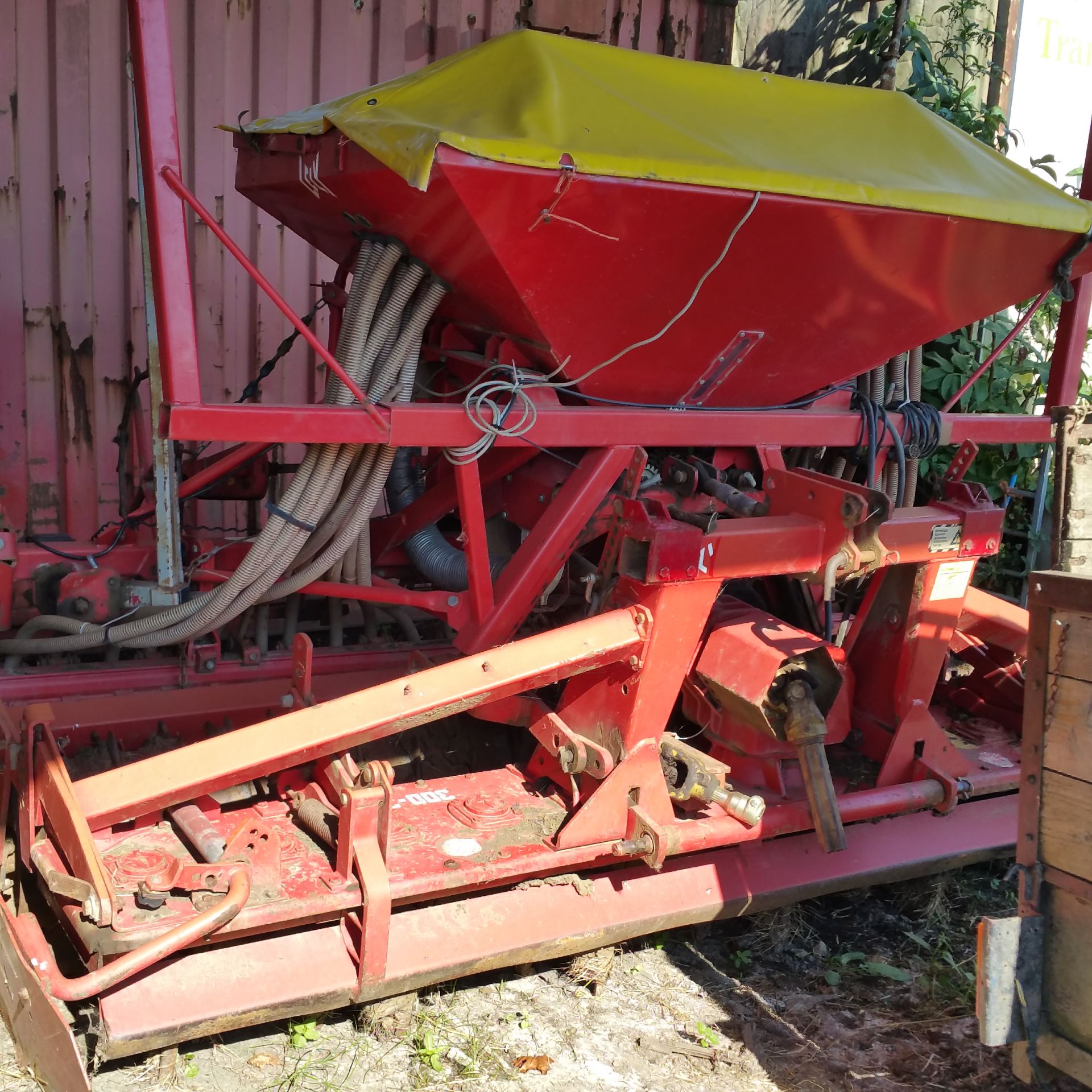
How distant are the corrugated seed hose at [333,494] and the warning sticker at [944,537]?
1.46 meters

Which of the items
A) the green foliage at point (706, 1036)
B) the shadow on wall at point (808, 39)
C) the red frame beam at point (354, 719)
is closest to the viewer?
the red frame beam at point (354, 719)

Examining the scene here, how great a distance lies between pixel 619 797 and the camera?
2674 mm

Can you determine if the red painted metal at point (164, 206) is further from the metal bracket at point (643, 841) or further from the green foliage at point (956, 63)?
the green foliage at point (956, 63)

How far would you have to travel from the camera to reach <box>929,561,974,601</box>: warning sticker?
2975 mm

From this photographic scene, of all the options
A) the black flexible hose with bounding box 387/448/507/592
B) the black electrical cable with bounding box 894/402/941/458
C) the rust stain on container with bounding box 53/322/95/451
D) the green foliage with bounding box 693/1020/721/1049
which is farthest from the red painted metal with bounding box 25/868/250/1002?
the black electrical cable with bounding box 894/402/941/458

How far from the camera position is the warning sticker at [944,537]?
2891mm

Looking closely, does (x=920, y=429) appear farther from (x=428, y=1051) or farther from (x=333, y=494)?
(x=428, y=1051)

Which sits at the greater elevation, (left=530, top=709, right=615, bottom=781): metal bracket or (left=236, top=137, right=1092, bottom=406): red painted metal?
(left=236, top=137, right=1092, bottom=406): red painted metal

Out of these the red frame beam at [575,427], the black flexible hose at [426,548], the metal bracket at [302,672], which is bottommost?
the metal bracket at [302,672]

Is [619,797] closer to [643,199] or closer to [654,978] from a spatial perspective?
[654,978]

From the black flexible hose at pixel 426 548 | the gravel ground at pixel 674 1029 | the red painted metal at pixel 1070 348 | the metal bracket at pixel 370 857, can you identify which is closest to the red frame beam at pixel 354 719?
Result: the metal bracket at pixel 370 857

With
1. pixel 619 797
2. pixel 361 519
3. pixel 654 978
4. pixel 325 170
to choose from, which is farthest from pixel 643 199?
pixel 654 978

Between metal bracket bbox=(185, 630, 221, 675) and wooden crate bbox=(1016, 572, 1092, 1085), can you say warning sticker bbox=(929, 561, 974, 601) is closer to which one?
wooden crate bbox=(1016, 572, 1092, 1085)

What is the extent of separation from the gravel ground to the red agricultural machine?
166 mm
